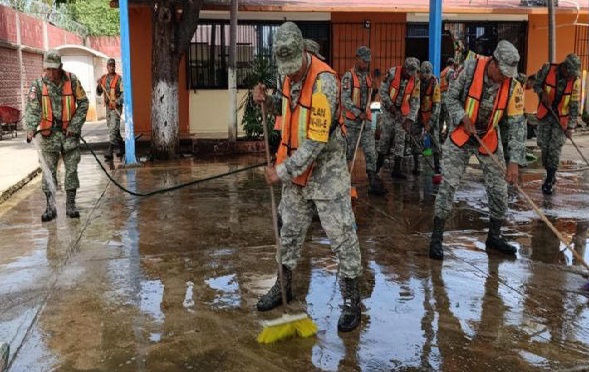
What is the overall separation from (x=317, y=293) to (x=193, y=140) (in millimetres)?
8531

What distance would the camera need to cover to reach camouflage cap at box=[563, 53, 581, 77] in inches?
293

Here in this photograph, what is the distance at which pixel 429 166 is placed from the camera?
33.0 feet

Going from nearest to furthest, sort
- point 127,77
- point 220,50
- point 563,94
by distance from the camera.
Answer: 1. point 563,94
2. point 127,77
3. point 220,50

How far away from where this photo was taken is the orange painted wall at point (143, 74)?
42.8ft

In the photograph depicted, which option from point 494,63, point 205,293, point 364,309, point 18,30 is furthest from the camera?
point 18,30

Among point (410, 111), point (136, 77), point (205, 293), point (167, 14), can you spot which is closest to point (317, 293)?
point (205, 293)

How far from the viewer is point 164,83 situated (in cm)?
1097

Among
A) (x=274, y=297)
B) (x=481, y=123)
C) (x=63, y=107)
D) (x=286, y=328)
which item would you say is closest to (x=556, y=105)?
(x=481, y=123)

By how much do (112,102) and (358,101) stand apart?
602cm

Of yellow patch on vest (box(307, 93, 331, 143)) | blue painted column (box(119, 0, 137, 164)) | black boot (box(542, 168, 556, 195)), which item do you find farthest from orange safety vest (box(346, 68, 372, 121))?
blue painted column (box(119, 0, 137, 164))

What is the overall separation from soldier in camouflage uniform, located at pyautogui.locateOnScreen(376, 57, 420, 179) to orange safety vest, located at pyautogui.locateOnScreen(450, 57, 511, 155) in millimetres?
3240

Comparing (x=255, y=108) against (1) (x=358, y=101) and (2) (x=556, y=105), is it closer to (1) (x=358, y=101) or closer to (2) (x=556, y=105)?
(1) (x=358, y=101)

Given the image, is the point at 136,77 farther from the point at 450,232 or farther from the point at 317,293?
the point at 317,293

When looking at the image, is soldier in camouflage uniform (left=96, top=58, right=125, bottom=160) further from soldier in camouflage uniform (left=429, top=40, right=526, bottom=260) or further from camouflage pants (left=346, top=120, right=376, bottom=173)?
soldier in camouflage uniform (left=429, top=40, right=526, bottom=260)
